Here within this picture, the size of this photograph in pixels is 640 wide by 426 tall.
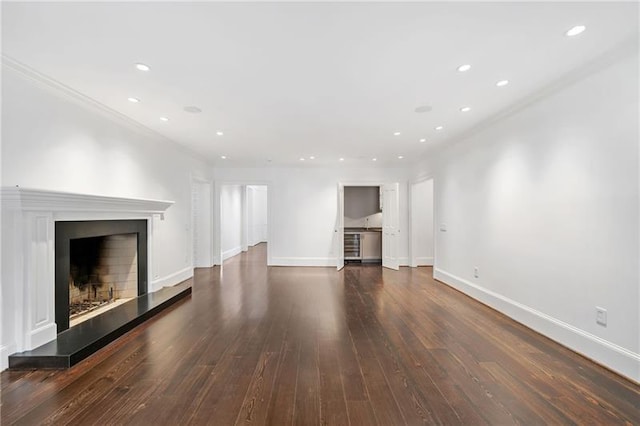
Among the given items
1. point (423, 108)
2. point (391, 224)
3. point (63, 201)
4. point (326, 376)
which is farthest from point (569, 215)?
point (63, 201)

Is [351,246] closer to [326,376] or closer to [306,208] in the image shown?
[306,208]

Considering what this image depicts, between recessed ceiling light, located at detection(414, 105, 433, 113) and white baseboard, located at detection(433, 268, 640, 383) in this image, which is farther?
recessed ceiling light, located at detection(414, 105, 433, 113)

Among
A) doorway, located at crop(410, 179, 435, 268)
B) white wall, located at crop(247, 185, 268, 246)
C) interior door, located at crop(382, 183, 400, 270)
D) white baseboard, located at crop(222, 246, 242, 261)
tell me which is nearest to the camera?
interior door, located at crop(382, 183, 400, 270)

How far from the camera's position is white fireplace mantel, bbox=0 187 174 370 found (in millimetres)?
2504

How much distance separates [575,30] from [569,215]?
1637 millimetres

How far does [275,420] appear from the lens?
73.8 inches

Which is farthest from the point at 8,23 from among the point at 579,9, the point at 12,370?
the point at 579,9

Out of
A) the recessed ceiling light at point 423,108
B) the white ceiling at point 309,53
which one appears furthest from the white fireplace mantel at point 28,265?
the recessed ceiling light at point 423,108

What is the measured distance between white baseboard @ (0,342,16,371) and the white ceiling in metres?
2.35

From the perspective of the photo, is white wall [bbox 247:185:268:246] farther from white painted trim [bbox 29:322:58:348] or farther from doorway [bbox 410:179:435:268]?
white painted trim [bbox 29:322:58:348]

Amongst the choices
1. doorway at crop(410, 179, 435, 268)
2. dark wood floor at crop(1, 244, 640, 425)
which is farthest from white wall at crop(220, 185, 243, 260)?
doorway at crop(410, 179, 435, 268)

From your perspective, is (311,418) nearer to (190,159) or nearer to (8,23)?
(8,23)

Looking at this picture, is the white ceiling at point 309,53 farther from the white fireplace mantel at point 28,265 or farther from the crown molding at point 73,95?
the white fireplace mantel at point 28,265

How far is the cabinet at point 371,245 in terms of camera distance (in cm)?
823
